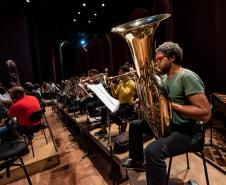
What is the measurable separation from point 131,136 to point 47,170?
2.15 m

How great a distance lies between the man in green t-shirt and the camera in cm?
182

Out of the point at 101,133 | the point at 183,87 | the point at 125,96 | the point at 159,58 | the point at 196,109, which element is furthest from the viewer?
the point at 101,133

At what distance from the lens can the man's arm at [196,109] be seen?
1.81 meters

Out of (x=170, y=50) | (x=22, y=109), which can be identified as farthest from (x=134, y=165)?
(x=22, y=109)

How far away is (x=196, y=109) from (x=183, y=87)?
22 cm

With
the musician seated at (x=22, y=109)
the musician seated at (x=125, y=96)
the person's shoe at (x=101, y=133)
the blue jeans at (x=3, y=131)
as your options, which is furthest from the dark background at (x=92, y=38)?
the blue jeans at (x=3, y=131)

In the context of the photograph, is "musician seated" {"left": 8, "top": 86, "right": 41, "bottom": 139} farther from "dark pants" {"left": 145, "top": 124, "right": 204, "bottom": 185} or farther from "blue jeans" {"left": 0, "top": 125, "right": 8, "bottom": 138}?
"dark pants" {"left": 145, "top": 124, "right": 204, "bottom": 185}

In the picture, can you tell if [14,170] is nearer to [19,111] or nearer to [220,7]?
[19,111]

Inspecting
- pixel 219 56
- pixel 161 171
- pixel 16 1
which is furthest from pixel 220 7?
pixel 16 1

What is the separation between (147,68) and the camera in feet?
6.52

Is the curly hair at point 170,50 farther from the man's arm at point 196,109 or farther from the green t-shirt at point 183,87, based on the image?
the man's arm at point 196,109

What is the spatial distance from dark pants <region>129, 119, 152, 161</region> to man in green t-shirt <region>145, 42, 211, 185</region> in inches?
16.6

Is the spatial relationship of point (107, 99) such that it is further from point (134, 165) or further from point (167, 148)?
point (167, 148)

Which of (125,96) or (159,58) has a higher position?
(159,58)
